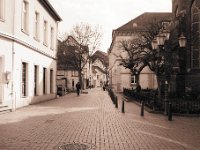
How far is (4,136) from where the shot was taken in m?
9.96

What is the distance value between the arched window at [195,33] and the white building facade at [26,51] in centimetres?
1300

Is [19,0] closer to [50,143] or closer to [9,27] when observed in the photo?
[9,27]

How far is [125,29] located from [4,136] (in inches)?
1925

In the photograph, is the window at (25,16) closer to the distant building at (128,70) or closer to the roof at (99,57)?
the distant building at (128,70)

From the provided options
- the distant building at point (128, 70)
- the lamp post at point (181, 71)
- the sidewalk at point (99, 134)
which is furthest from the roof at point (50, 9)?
the distant building at point (128, 70)

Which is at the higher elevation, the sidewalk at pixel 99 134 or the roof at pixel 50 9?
the roof at pixel 50 9

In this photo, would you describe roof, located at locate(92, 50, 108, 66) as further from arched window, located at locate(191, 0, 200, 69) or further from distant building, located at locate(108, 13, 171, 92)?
arched window, located at locate(191, 0, 200, 69)

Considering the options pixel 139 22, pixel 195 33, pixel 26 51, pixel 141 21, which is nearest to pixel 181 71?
pixel 195 33

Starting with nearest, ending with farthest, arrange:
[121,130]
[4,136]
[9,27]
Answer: [4,136]
[121,130]
[9,27]

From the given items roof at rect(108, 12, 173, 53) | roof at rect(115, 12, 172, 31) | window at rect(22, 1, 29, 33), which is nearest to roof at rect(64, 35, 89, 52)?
roof at rect(108, 12, 173, 53)

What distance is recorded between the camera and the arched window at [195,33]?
29.3 meters

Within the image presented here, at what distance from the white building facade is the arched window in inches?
512

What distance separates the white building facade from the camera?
17.7 meters

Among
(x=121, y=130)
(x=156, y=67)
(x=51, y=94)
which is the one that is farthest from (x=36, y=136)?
(x=51, y=94)
